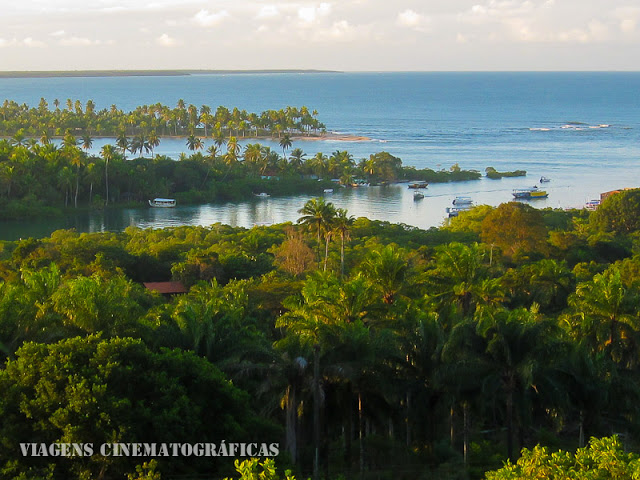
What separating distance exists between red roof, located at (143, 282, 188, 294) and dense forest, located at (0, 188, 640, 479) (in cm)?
698

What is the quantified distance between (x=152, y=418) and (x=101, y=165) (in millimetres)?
65056

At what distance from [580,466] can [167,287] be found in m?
28.0

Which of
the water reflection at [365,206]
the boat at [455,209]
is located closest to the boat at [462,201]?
the boat at [455,209]

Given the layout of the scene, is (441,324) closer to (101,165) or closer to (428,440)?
(428,440)

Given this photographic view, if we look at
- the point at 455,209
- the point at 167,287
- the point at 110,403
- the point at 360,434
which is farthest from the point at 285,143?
the point at 110,403

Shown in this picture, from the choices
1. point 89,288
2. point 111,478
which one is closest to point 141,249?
point 89,288

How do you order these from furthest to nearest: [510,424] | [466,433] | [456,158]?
[456,158], [466,433], [510,424]

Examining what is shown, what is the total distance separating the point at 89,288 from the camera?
77.7 ft

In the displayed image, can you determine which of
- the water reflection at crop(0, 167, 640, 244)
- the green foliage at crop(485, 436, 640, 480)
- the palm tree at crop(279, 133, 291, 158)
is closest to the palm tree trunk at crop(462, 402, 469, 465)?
the green foliage at crop(485, 436, 640, 480)

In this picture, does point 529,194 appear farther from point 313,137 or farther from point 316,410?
point 316,410

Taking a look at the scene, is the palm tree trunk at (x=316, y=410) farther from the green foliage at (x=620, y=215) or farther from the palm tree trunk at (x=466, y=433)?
the green foliage at (x=620, y=215)

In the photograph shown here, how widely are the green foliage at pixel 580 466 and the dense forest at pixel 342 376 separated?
46 millimetres

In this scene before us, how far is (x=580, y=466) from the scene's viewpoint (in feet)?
40.7

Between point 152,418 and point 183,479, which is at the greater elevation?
point 152,418
